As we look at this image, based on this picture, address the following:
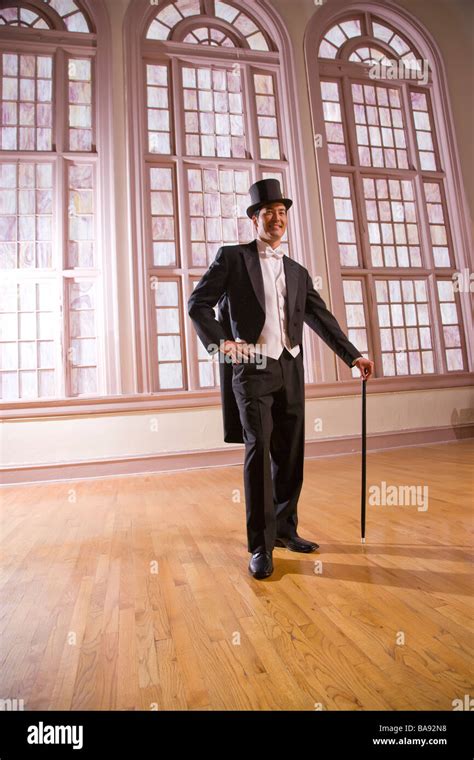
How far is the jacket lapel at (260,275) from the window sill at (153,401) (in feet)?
9.94

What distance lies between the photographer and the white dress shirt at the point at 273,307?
1.96 m

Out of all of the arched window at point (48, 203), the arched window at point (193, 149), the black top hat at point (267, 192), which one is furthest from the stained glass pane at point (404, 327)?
the black top hat at point (267, 192)

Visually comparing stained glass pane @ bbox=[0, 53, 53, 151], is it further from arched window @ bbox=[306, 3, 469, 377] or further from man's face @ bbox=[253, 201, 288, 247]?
man's face @ bbox=[253, 201, 288, 247]

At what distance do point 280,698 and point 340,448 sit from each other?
14.5ft

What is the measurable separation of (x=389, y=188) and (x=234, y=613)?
20.2 ft

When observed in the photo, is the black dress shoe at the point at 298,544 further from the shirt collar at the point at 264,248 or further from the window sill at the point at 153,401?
the window sill at the point at 153,401

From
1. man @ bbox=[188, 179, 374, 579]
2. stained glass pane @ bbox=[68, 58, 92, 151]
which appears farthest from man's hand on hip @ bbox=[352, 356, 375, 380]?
stained glass pane @ bbox=[68, 58, 92, 151]

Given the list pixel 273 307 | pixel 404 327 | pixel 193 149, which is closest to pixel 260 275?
pixel 273 307

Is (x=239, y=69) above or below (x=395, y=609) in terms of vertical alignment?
above

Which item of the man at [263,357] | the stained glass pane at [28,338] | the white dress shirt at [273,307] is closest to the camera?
the man at [263,357]

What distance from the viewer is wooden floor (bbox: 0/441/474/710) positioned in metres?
1.03

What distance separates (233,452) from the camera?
5.01 m
